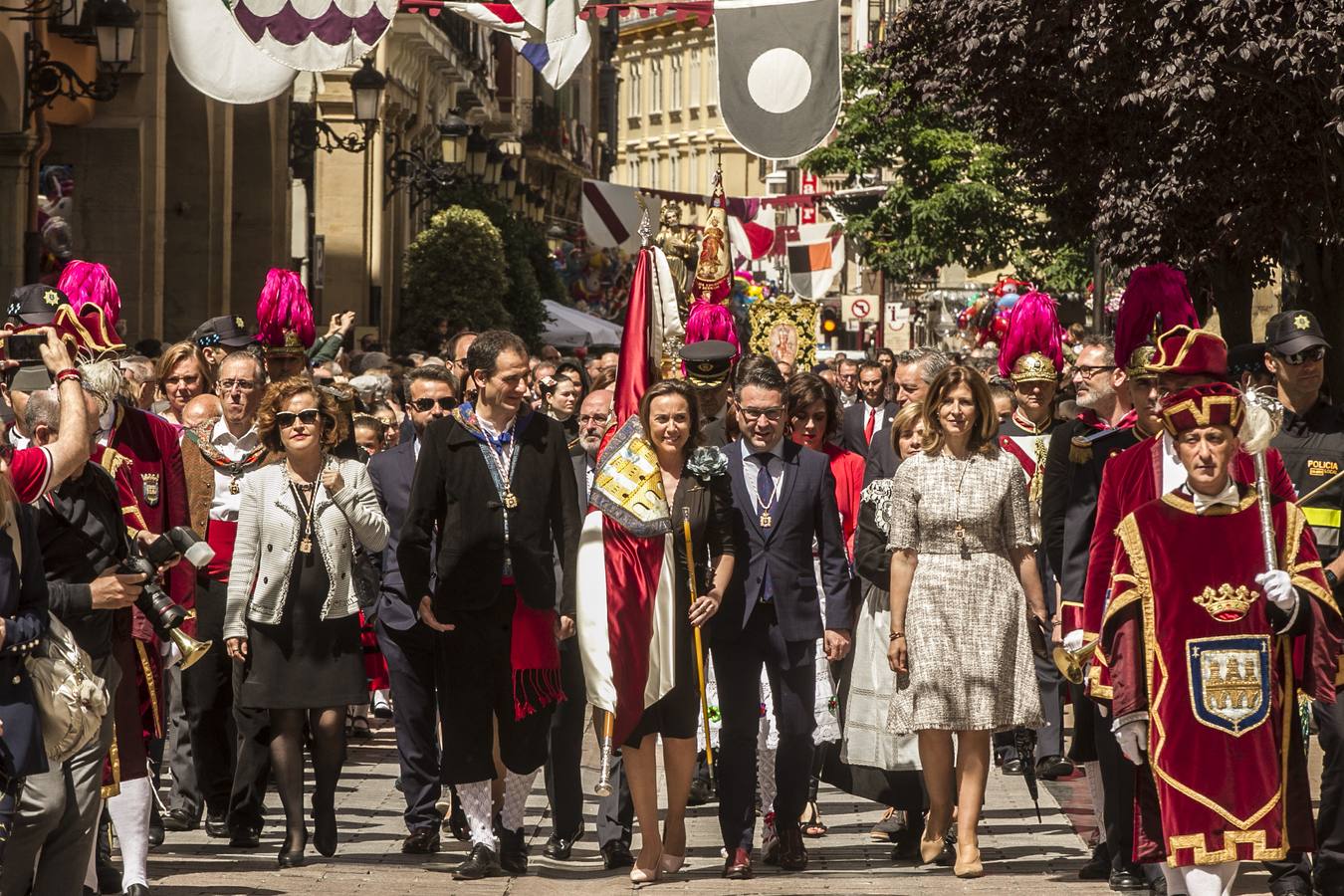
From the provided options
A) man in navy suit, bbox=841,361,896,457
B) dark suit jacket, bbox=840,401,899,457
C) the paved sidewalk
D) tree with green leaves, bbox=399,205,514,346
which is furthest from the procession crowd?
tree with green leaves, bbox=399,205,514,346

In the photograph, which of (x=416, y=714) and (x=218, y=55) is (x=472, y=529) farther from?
(x=218, y=55)

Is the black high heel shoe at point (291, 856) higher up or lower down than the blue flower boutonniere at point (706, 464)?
lower down

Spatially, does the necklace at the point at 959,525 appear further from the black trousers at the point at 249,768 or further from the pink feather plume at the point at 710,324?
the pink feather plume at the point at 710,324

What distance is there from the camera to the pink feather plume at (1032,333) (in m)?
12.1

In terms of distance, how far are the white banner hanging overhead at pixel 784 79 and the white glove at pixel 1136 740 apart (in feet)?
22.4

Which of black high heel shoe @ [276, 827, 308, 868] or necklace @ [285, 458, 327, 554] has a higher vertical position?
necklace @ [285, 458, 327, 554]

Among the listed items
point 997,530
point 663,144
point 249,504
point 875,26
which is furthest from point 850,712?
point 663,144

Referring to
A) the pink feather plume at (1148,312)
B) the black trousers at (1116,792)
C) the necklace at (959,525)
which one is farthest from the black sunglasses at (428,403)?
the black trousers at (1116,792)

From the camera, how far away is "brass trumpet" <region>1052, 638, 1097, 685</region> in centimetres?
781

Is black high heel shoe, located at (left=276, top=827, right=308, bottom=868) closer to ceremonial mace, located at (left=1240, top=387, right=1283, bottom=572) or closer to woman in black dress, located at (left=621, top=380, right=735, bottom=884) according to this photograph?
woman in black dress, located at (left=621, top=380, right=735, bottom=884)

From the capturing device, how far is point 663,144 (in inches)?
5007

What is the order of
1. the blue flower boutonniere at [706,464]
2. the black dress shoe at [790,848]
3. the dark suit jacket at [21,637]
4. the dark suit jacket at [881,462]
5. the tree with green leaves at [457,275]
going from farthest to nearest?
the tree with green leaves at [457,275] → the dark suit jacket at [881,462] → the black dress shoe at [790,848] → the blue flower boutonniere at [706,464] → the dark suit jacket at [21,637]

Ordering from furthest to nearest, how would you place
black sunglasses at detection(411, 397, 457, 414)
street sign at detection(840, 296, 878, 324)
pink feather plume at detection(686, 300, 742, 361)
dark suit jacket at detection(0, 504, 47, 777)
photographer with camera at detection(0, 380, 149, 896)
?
1. street sign at detection(840, 296, 878, 324)
2. pink feather plume at detection(686, 300, 742, 361)
3. black sunglasses at detection(411, 397, 457, 414)
4. photographer with camera at detection(0, 380, 149, 896)
5. dark suit jacket at detection(0, 504, 47, 777)

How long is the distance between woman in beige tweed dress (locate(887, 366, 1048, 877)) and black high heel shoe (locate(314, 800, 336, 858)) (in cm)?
216
